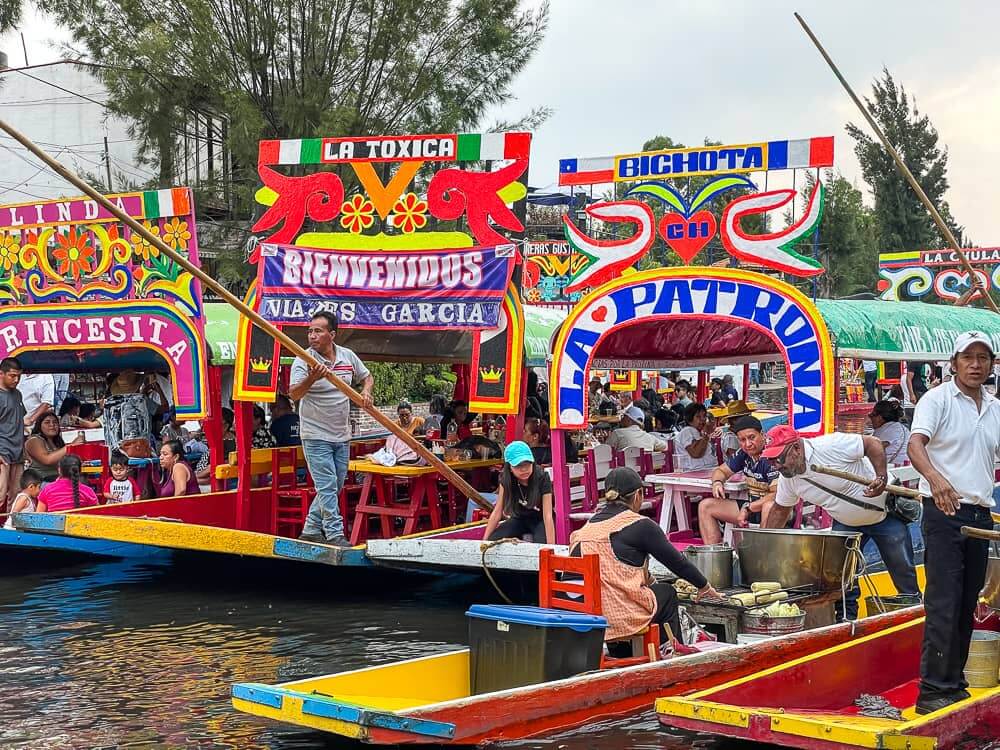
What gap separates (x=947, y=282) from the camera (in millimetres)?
25031

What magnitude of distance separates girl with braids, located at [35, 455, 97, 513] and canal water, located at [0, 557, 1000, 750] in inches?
30.4

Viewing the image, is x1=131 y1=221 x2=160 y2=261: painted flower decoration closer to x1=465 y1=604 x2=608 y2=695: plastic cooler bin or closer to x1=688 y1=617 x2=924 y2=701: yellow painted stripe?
x1=465 y1=604 x2=608 y2=695: plastic cooler bin

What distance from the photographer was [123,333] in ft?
41.2

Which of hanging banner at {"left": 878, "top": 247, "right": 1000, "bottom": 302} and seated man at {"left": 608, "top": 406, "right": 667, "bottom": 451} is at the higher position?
hanging banner at {"left": 878, "top": 247, "right": 1000, "bottom": 302}

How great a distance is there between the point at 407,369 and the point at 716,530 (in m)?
24.1

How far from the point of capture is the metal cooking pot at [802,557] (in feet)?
27.5

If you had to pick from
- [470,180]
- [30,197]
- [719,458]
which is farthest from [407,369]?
[470,180]

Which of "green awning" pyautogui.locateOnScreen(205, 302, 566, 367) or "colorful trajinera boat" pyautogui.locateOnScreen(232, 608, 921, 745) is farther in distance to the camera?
"green awning" pyautogui.locateOnScreen(205, 302, 566, 367)

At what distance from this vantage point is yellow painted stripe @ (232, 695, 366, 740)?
6.24 metres

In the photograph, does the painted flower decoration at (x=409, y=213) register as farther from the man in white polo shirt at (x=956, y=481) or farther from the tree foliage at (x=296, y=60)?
the tree foliage at (x=296, y=60)

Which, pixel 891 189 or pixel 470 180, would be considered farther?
pixel 891 189

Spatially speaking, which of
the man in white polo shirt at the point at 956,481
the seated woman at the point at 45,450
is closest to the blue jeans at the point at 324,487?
the seated woman at the point at 45,450

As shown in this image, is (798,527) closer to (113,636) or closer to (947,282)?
(113,636)

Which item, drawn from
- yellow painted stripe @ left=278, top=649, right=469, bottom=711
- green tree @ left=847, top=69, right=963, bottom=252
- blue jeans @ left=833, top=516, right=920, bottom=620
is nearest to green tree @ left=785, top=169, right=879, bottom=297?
green tree @ left=847, top=69, right=963, bottom=252
